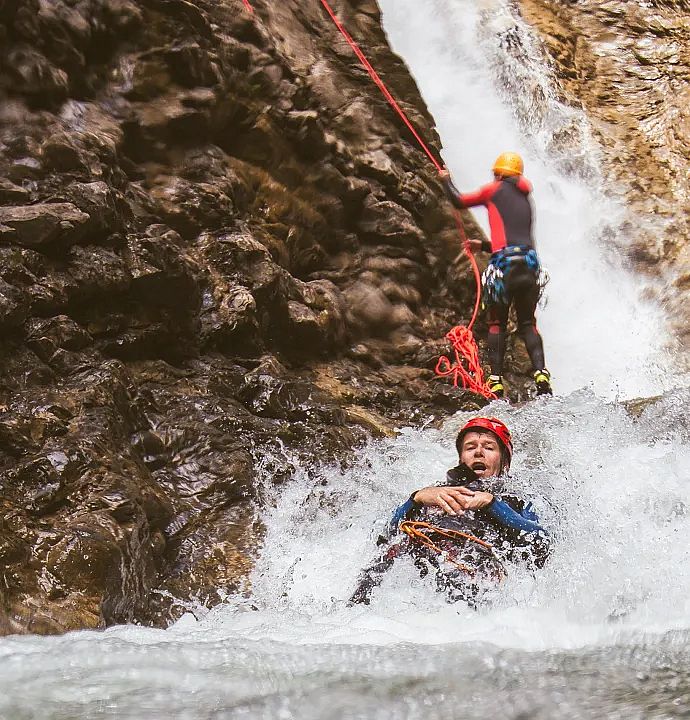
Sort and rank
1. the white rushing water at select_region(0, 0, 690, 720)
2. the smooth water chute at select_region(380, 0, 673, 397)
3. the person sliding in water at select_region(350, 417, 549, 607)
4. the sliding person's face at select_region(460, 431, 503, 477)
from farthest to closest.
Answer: the smooth water chute at select_region(380, 0, 673, 397) → the sliding person's face at select_region(460, 431, 503, 477) → the person sliding in water at select_region(350, 417, 549, 607) → the white rushing water at select_region(0, 0, 690, 720)

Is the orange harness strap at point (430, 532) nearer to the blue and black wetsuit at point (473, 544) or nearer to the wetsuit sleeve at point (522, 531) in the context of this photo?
the blue and black wetsuit at point (473, 544)

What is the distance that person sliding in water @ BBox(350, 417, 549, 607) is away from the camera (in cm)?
290

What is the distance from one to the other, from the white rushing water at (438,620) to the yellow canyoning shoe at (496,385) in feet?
1.46

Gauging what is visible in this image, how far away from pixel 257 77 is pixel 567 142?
4.53m

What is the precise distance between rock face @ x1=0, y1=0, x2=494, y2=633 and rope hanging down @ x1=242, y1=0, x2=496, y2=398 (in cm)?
10

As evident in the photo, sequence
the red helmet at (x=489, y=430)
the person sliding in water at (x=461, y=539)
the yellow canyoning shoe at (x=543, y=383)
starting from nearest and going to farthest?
the person sliding in water at (x=461, y=539), the red helmet at (x=489, y=430), the yellow canyoning shoe at (x=543, y=383)

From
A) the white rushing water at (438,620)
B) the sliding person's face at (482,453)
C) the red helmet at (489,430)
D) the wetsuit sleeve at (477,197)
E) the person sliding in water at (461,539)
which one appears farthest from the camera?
the wetsuit sleeve at (477,197)

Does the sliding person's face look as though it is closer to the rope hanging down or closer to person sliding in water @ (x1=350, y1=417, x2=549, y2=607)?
person sliding in water @ (x1=350, y1=417, x2=549, y2=607)

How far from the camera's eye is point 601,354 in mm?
7746

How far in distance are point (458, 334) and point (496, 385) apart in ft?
2.64

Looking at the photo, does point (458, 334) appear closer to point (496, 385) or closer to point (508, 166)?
point (496, 385)

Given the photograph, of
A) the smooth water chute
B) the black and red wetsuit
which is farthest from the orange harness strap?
the smooth water chute

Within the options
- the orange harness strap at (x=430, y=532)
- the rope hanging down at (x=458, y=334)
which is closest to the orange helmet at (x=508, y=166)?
the rope hanging down at (x=458, y=334)

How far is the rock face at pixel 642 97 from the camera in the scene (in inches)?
326
